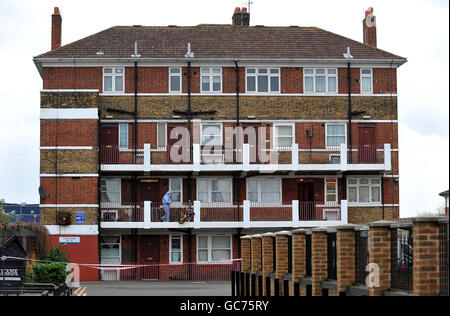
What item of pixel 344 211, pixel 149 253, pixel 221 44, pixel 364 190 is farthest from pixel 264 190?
pixel 221 44

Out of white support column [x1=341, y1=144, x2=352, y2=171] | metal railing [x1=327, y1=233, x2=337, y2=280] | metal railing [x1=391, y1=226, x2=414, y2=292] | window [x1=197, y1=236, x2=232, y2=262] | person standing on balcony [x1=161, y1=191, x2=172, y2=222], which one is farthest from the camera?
window [x1=197, y1=236, x2=232, y2=262]

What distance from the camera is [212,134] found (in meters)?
46.8

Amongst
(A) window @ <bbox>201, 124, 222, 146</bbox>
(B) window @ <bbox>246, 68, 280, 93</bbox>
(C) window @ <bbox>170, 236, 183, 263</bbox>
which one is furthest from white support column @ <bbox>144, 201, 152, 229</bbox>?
(B) window @ <bbox>246, 68, 280, 93</bbox>

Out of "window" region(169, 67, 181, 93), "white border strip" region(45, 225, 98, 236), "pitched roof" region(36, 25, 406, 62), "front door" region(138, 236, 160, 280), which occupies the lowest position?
"front door" region(138, 236, 160, 280)

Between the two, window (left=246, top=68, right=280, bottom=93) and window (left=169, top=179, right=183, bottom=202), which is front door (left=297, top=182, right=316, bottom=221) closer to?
window (left=246, top=68, right=280, bottom=93)

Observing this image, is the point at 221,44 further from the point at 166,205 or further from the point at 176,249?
the point at 176,249

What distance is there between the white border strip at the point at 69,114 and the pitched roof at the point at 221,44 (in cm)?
319

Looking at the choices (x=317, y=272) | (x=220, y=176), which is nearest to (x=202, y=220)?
(x=220, y=176)

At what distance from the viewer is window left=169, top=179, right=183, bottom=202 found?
47000 millimetres

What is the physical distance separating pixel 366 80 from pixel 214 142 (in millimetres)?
8710

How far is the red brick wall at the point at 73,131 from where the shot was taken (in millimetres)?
44438

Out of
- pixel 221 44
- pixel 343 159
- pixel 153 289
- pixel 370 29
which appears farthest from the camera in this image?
pixel 370 29

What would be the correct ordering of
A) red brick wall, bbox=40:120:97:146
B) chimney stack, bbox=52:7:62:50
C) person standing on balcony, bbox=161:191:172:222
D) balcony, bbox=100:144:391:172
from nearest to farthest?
red brick wall, bbox=40:120:97:146
person standing on balcony, bbox=161:191:172:222
balcony, bbox=100:144:391:172
chimney stack, bbox=52:7:62:50

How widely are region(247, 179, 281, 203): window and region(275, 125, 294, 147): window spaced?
2.05 m
